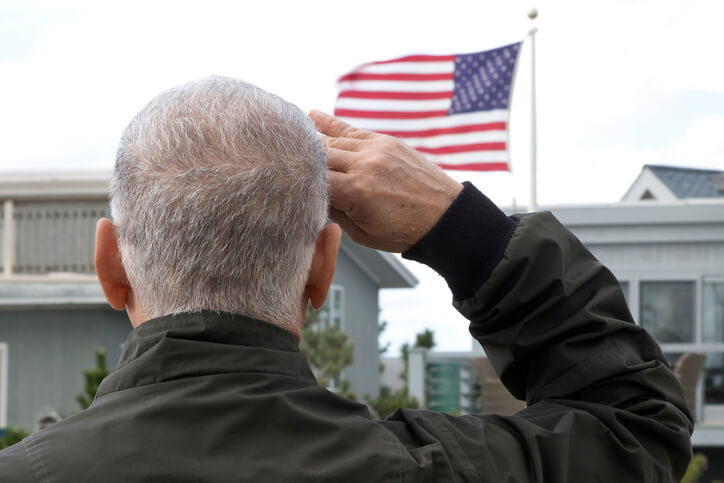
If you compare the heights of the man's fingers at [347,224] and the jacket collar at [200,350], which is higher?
the man's fingers at [347,224]

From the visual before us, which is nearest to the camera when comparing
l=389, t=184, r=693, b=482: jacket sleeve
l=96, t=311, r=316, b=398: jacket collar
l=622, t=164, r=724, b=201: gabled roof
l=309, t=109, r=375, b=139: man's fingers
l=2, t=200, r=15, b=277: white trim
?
l=96, t=311, r=316, b=398: jacket collar

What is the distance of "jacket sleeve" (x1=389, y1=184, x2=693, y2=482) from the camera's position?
138cm

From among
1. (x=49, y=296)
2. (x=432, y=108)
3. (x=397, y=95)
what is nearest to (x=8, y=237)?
(x=49, y=296)

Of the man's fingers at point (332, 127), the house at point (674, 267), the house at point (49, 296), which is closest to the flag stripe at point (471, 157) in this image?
the house at point (674, 267)

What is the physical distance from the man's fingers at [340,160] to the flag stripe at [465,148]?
28.2 ft

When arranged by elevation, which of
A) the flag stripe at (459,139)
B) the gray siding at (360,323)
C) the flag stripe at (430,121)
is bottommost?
the gray siding at (360,323)

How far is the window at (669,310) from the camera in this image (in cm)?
1505

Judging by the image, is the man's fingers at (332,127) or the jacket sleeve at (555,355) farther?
the man's fingers at (332,127)

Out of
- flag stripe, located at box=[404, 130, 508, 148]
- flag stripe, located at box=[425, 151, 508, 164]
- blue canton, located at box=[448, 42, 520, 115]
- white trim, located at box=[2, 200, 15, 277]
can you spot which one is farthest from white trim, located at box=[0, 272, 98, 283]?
blue canton, located at box=[448, 42, 520, 115]

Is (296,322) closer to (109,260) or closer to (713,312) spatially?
(109,260)

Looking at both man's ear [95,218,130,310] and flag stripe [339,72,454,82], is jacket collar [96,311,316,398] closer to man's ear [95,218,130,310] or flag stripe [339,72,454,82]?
man's ear [95,218,130,310]

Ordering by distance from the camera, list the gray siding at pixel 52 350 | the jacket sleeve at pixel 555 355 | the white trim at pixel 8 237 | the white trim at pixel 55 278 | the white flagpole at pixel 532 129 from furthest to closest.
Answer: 1. the white trim at pixel 8 237
2. the white trim at pixel 55 278
3. the gray siding at pixel 52 350
4. the white flagpole at pixel 532 129
5. the jacket sleeve at pixel 555 355

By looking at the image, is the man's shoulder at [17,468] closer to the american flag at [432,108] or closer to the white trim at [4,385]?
the american flag at [432,108]

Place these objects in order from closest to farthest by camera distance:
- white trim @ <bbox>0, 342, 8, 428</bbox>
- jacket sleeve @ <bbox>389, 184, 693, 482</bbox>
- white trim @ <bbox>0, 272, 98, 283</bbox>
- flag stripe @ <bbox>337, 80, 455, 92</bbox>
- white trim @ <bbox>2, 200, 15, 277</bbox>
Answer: jacket sleeve @ <bbox>389, 184, 693, 482</bbox> → flag stripe @ <bbox>337, 80, 455, 92</bbox> → white trim @ <bbox>0, 342, 8, 428</bbox> → white trim @ <bbox>0, 272, 98, 283</bbox> → white trim @ <bbox>2, 200, 15, 277</bbox>
